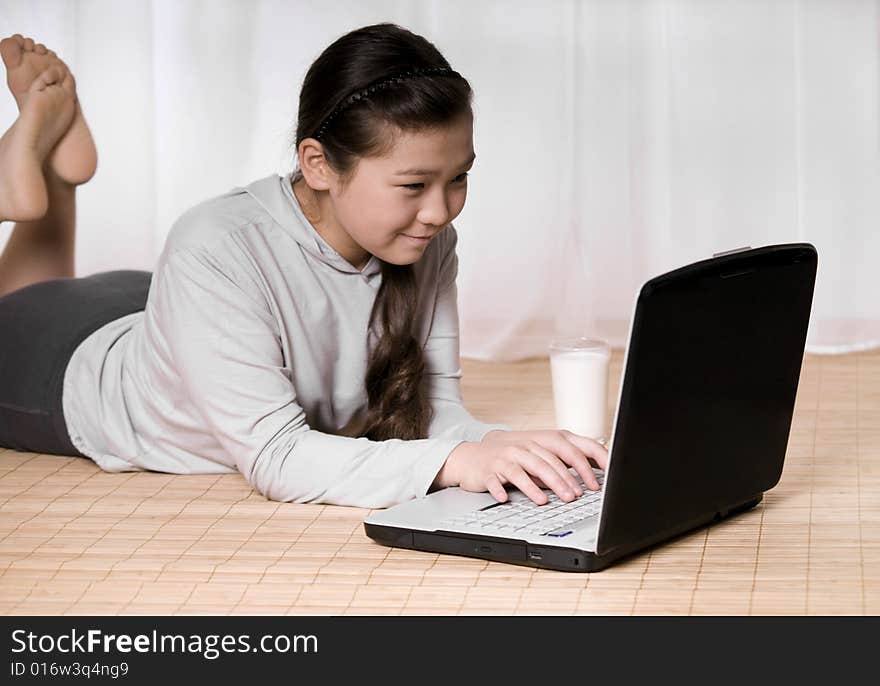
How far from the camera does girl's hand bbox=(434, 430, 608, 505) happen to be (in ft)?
4.05

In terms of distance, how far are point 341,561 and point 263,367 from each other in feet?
0.90

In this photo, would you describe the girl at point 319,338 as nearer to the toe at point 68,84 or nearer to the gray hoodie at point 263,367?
the gray hoodie at point 263,367

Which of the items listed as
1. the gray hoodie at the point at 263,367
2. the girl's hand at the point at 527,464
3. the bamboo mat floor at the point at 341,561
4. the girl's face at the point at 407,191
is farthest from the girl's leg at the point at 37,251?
the girl's hand at the point at 527,464

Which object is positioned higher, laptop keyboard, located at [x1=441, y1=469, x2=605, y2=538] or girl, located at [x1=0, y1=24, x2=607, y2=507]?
girl, located at [x1=0, y1=24, x2=607, y2=507]

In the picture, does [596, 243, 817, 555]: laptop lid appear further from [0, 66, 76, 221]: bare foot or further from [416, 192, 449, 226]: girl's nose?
[0, 66, 76, 221]: bare foot

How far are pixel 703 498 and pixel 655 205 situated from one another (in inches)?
55.6

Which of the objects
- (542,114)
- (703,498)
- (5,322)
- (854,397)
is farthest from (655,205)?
(703,498)

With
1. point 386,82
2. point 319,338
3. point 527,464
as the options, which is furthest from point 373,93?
point 527,464

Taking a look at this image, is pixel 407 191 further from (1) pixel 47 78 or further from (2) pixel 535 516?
(1) pixel 47 78

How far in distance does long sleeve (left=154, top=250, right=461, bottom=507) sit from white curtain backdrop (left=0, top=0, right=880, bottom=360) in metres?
1.07

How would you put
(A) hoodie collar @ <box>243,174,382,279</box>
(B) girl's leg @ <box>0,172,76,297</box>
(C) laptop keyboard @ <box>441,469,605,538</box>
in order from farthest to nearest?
1. (B) girl's leg @ <box>0,172,76,297</box>
2. (A) hoodie collar @ <box>243,174,382,279</box>
3. (C) laptop keyboard @ <box>441,469,605,538</box>

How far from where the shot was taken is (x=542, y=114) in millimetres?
2520

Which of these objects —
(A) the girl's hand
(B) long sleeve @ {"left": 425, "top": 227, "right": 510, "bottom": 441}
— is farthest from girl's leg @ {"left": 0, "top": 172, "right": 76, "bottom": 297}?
(A) the girl's hand

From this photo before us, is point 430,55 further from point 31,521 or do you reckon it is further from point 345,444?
point 31,521
